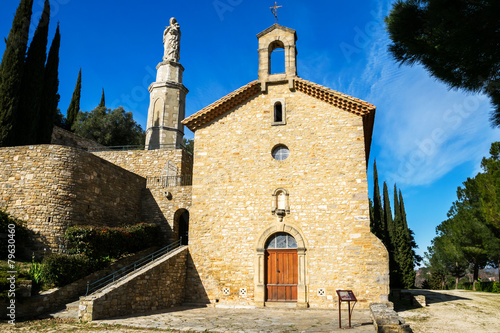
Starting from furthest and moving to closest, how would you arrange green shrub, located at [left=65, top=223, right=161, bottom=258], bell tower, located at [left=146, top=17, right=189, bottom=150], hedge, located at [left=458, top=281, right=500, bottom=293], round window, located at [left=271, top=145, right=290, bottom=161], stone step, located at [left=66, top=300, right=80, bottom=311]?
hedge, located at [left=458, top=281, right=500, bottom=293]
bell tower, located at [left=146, top=17, right=189, bottom=150]
round window, located at [left=271, top=145, right=290, bottom=161]
green shrub, located at [left=65, top=223, right=161, bottom=258]
stone step, located at [left=66, top=300, right=80, bottom=311]

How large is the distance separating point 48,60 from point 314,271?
70.7 feet

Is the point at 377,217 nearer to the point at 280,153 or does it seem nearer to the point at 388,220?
the point at 388,220

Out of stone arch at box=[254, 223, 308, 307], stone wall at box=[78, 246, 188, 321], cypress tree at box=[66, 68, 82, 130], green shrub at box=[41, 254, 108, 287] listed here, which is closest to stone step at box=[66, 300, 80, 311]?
stone wall at box=[78, 246, 188, 321]

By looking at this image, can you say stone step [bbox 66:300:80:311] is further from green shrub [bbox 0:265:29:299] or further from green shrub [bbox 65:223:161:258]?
green shrub [bbox 65:223:161:258]

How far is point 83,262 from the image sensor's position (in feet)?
39.2

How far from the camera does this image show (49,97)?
71.2 feet

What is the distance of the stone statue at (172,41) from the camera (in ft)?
76.1

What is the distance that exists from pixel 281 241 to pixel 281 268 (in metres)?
0.98

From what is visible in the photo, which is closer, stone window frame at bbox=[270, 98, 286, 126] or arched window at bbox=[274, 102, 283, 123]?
stone window frame at bbox=[270, 98, 286, 126]

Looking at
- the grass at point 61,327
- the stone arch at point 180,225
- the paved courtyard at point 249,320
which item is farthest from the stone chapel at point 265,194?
the grass at point 61,327

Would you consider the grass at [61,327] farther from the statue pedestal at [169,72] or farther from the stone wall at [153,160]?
the statue pedestal at [169,72]

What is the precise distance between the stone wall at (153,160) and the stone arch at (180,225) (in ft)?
8.07

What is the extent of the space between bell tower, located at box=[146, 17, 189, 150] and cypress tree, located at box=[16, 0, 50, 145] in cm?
622

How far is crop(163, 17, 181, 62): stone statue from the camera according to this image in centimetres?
2319
